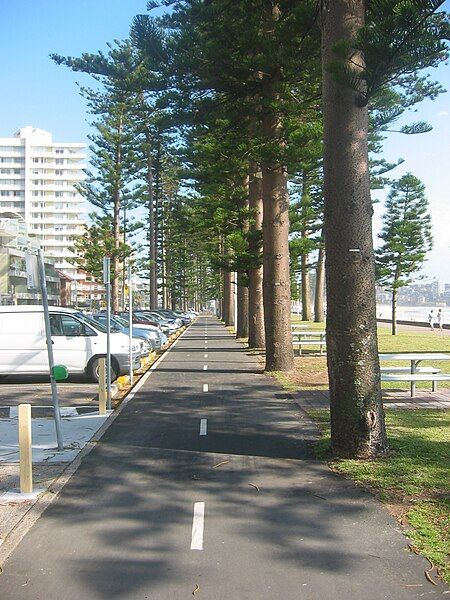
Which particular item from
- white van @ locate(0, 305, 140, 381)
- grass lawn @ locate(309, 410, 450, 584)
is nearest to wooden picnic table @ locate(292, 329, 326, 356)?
white van @ locate(0, 305, 140, 381)

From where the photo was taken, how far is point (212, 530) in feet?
17.6

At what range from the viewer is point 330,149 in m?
7.92

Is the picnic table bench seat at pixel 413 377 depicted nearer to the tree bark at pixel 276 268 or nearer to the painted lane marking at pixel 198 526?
the tree bark at pixel 276 268

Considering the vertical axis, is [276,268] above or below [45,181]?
below

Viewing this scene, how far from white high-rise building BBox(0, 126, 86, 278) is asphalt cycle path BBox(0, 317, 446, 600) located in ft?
324

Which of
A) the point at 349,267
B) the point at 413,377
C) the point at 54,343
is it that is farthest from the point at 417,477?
the point at 54,343

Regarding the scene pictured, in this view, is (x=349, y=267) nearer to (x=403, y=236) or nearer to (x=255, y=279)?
(x=255, y=279)

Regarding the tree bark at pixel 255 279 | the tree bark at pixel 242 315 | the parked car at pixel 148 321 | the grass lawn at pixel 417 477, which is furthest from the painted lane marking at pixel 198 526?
the tree bark at pixel 242 315

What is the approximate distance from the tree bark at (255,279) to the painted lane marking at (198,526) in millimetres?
17727

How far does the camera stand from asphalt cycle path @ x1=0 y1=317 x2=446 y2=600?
170 inches

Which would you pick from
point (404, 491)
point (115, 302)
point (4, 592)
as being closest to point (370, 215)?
point (404, 491)

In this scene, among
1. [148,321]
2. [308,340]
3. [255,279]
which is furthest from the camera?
[148,321]

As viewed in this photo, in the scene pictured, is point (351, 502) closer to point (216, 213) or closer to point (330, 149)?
point (330, 149)

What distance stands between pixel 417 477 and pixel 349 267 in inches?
96.7
